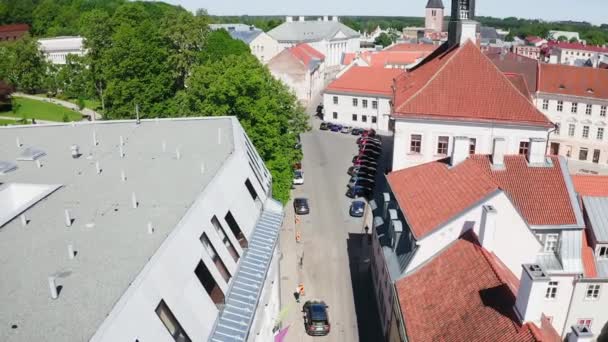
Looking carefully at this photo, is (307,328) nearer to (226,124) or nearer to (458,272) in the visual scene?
(458,272)

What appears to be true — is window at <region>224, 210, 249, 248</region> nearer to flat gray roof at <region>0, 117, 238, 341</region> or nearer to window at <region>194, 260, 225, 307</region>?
flat gray roof at <region>0, 117, 238, 341</region>

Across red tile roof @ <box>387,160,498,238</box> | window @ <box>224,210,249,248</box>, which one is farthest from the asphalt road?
window @ <box>224,210,249,248</box>

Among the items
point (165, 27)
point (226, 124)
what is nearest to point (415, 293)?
point (226, 124)

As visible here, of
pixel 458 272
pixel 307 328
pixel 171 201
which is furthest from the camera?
pixel 307 328

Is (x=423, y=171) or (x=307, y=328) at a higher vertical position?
(x=423, y=171)

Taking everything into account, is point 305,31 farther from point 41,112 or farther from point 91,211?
point 91,211

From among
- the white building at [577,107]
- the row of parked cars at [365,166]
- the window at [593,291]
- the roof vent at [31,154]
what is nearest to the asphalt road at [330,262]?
the row of parked cars at [365,166]

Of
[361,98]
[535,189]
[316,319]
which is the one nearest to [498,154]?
[535,189]
